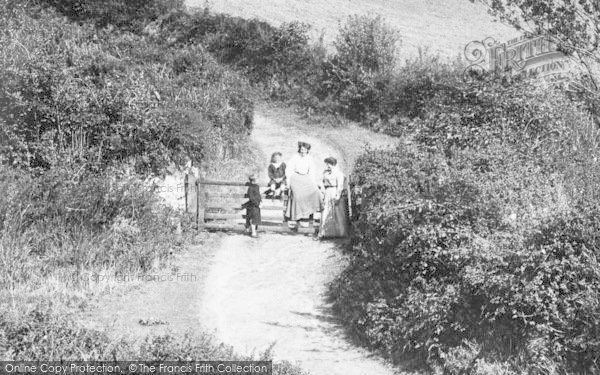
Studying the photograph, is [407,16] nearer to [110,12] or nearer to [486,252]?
[110,12]

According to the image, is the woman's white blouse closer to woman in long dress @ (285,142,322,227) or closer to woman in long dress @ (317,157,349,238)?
woman in long dress @ (285,142,322,227)

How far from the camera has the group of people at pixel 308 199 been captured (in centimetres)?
1767

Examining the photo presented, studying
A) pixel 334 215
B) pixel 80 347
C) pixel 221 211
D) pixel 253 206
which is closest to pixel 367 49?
pixel 221 211

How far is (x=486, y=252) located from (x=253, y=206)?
582 centimetres

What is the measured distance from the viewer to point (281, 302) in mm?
15227

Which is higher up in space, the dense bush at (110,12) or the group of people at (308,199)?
the dense bush at (110,12)

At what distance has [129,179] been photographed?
57.3 ft

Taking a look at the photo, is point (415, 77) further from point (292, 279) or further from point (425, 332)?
point (425, 332)

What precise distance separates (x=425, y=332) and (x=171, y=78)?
1397 cm

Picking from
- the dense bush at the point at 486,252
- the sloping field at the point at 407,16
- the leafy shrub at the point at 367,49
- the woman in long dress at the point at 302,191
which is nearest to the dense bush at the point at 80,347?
the dense bush at the point at 486,252

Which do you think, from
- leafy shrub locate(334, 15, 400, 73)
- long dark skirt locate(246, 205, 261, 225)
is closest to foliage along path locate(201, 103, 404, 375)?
long dark skirt locate(246, 205, 261, 225)

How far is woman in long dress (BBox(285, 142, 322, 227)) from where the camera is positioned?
1773 cm

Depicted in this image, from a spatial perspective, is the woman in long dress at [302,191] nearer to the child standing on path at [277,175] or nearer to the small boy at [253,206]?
the child standing on path at [277,175]

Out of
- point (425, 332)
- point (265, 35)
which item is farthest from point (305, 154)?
point (265, 35)
